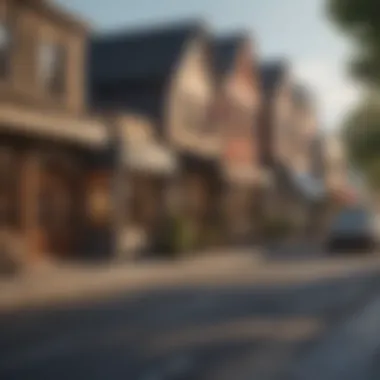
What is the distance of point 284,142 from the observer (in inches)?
2160

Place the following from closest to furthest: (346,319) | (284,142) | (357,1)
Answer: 1. (346,319)
2. (357,1)
3. (284,142)

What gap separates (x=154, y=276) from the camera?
68.4 ft

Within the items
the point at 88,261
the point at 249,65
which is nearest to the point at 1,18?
the point at 88,261

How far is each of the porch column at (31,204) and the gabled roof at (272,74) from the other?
29323mm

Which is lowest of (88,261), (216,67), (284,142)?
(88,261)

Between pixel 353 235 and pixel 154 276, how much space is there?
14.0 metres

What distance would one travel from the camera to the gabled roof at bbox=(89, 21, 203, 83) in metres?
36.1

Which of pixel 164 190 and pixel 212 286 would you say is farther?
pixel 164 190

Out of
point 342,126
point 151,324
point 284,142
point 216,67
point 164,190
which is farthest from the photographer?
point 342,126

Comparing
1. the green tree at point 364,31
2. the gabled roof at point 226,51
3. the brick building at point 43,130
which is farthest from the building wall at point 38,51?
the gabled roof at point 226,51

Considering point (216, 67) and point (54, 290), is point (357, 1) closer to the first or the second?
point (54, 290)

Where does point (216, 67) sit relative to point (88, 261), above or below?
above

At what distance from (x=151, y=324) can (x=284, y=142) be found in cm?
4298

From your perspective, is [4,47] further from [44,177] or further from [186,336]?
[186,336]
